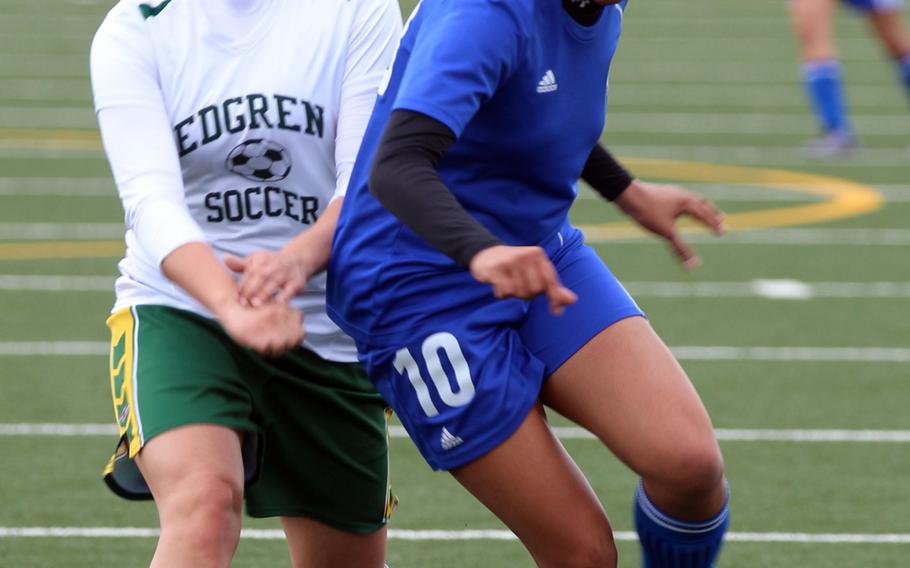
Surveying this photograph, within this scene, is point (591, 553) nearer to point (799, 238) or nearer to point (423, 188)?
point (423, 188)

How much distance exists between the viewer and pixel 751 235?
11.2 metres

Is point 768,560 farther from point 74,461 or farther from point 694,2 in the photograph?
point 694,2

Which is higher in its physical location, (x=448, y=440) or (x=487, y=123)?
(x=487, y=123)

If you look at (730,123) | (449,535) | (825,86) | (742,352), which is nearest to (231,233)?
(449,535)

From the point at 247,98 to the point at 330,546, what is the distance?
43.6 inches

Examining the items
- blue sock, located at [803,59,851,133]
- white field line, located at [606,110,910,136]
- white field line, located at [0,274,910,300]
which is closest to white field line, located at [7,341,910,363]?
white field line, located at [0,274,910,300]

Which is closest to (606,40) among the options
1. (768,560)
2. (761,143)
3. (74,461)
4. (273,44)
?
(273,44)

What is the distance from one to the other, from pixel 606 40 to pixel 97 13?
22.8 meters

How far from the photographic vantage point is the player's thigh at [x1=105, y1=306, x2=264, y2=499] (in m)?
3.60

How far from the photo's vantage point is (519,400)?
3.61m

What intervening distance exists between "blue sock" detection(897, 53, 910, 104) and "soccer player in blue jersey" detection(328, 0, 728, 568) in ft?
31.1

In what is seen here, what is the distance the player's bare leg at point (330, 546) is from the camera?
4281mm

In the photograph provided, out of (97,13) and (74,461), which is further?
(97,13)

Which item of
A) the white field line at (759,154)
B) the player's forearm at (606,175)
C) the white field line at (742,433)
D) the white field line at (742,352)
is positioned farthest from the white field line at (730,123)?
the player's forearm at (606,175)
